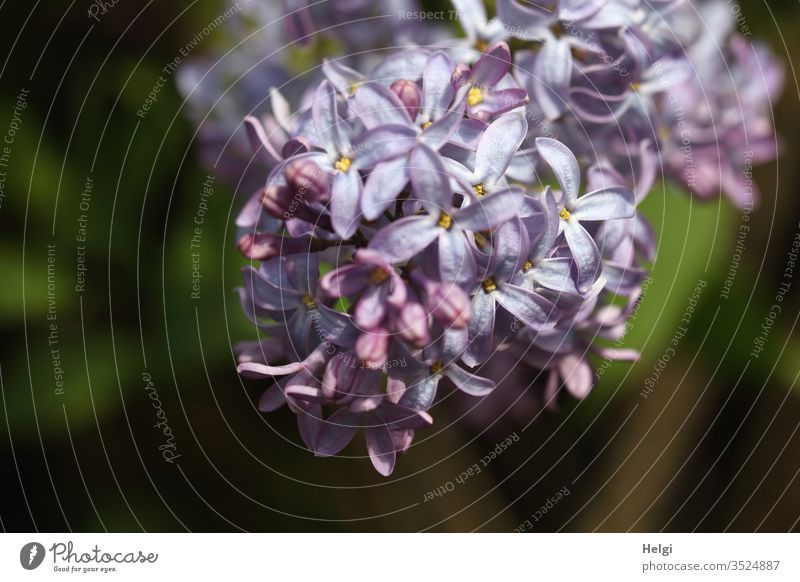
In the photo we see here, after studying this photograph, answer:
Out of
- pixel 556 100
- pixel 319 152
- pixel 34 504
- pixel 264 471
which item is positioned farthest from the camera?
pixel 264 471

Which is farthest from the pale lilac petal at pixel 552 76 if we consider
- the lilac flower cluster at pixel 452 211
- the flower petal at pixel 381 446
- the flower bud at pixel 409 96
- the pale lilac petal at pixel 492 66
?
the flower petal at pixel 381 446

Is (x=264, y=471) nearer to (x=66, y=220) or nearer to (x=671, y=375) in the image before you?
(x=66, y=220)

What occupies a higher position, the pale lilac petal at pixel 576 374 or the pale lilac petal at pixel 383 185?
the pale lilac petal at pixel 383 185

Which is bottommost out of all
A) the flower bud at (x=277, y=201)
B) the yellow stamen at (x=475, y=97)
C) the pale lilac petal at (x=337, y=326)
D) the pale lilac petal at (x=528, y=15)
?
the pale lilac petal at (x=337, y=326)

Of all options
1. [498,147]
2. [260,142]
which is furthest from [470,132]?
[260,142]

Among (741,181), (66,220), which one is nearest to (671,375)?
(741,181)

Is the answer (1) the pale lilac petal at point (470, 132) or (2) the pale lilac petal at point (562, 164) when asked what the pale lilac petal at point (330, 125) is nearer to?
(1) the pale lilac petal at point (470, 132)

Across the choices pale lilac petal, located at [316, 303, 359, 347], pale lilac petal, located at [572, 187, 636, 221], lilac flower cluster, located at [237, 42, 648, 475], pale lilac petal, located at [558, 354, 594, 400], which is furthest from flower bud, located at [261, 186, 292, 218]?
pale lilac petal, located at [558, 354, 594, 400]
